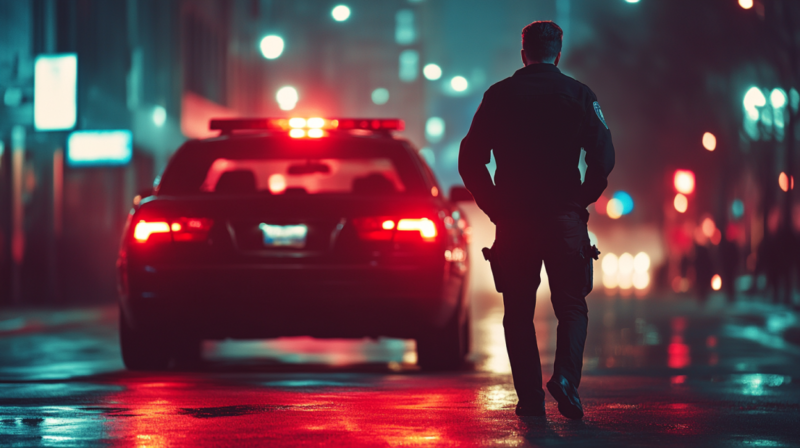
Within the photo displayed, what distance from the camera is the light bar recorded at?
980 centimetres

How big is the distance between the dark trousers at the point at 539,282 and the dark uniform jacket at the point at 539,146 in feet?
0.26

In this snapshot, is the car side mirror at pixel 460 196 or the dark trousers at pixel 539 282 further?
the car side mirror at pixel 460 196

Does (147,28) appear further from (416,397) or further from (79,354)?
(416,397)

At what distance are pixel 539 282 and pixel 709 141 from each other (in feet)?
113

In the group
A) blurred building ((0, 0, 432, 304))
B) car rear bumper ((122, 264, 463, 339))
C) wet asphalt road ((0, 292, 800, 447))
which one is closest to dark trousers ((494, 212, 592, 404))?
wet asphalt road ((0, 292, 800, 447))

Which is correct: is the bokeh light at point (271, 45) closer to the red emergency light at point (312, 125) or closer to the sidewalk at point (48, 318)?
the sidewalk at point (48, 318)

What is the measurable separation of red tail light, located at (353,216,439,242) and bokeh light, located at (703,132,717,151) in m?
31.2

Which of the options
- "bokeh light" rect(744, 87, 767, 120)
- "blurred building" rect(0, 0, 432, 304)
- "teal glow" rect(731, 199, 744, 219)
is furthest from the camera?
"teal glow" rect(731, 199, 744, 219)

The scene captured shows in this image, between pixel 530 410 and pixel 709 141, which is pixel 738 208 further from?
pixel 530 410

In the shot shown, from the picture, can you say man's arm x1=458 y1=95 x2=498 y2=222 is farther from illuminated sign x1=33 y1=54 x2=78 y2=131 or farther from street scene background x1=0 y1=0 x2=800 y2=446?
illuminated sign x1=33 y1=54 x2=78 y2=131

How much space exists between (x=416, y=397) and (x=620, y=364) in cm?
389

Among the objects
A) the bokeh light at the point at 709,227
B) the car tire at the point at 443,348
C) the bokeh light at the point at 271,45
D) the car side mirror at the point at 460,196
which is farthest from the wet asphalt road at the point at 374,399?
the bokeh light at the point at 709,227

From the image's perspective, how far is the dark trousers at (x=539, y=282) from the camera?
22.3ft

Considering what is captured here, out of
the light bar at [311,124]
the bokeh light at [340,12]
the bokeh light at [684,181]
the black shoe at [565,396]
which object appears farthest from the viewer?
the bokeh light at [340,12]
